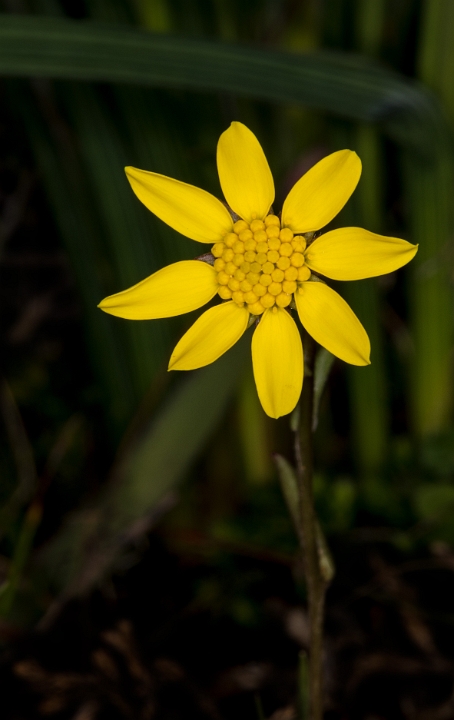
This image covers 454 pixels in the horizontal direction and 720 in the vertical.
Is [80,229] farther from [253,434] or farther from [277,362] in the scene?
[277,362]

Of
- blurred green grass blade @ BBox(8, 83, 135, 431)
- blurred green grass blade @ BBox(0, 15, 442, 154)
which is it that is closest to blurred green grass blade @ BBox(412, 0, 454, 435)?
blurred green grass blade @ BBox(0, 15, 442, 154)

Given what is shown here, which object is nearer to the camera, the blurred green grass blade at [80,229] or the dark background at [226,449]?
the dark background at [226,449]

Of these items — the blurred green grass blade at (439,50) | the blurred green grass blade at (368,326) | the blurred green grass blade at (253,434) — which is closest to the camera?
the blurred green grass blade at (439,50)

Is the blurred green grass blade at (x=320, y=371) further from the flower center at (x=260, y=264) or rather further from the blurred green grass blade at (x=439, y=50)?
the blurred green grass blade at (x=439, y=50)

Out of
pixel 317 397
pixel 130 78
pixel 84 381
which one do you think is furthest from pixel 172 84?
pixel 84 381

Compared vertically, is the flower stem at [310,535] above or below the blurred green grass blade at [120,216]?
below

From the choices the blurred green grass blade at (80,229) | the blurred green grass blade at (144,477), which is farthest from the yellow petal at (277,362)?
the blurred green grass blade at (80,229)

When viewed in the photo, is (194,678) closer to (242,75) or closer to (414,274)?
(414,274)

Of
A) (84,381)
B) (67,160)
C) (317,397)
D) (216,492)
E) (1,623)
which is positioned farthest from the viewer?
(84,381)
